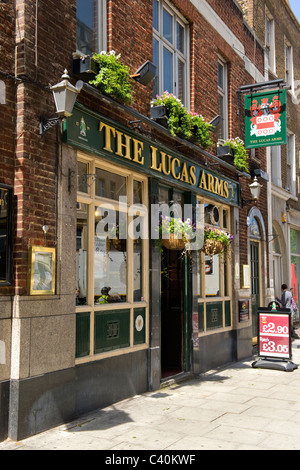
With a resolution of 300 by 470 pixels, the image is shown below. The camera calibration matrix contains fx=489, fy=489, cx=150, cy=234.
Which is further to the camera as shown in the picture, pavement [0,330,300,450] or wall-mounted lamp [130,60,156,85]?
wall-mounted lamp [130,60,156,85]

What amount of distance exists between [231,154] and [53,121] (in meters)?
6.19

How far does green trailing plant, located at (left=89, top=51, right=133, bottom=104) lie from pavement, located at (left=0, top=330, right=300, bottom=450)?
4272mm

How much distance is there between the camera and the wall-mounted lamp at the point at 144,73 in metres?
7.61

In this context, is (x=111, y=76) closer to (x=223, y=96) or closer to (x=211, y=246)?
(x=211, y=246)

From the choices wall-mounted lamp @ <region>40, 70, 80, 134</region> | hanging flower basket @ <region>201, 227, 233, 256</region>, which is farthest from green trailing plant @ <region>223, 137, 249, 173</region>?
wall-mounted lamp @ <region>40, 70, 80, 134</region>

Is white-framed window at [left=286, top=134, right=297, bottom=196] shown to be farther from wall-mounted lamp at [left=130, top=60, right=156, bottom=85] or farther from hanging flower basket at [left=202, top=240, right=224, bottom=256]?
wall-mounted lamp at [left=130, top=60, right=156, bottom=85]

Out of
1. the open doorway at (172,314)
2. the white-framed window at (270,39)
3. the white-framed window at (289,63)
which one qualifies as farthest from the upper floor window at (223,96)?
the white-framed window at (289,63)

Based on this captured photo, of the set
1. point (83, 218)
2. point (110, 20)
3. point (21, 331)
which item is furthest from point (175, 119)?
point (21, 331)

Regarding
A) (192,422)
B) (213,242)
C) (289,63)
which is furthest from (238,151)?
(289,63)

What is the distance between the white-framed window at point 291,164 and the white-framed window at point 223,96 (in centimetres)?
623

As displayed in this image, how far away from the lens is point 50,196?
582 centimetres

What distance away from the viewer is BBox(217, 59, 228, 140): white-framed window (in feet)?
38.0
